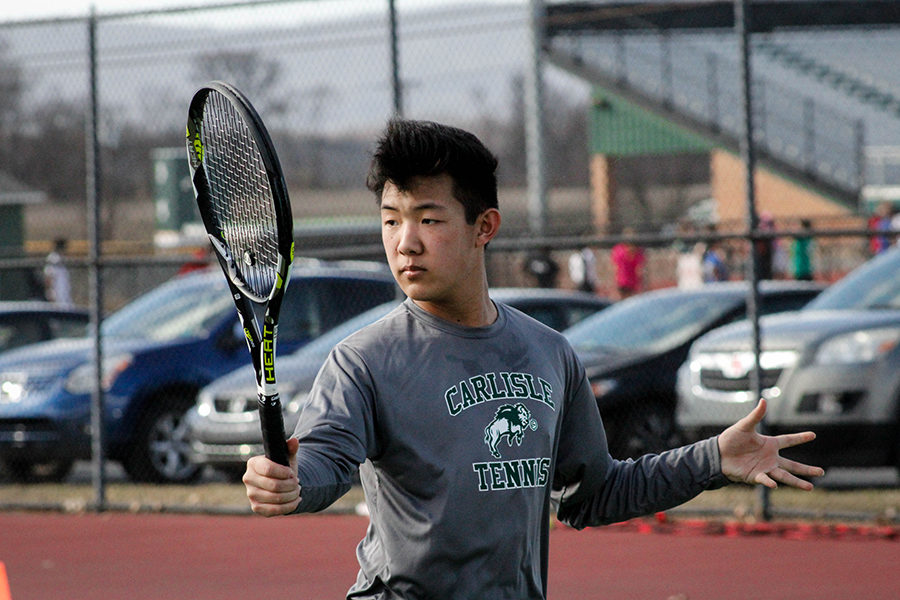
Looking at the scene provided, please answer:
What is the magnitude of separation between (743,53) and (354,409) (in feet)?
19.9

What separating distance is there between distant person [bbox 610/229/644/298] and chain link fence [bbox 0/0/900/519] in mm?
54

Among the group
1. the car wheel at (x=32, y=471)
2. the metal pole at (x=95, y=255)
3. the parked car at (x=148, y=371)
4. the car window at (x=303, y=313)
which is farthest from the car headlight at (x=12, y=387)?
the car window at (x=303, y=313)

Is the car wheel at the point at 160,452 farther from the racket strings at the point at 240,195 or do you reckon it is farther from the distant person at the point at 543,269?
the racket strings at the point at 240,195

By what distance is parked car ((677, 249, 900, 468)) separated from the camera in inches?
355

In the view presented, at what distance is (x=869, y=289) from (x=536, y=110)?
10.6 ft

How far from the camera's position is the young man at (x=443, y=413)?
3.32 metres

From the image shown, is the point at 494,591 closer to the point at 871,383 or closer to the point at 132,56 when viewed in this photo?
the point at 871,383

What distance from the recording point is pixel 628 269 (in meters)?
21.4

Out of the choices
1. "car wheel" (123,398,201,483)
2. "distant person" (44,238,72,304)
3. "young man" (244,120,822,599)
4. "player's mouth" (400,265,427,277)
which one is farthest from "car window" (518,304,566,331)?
"distant person" (44,238,72,304)

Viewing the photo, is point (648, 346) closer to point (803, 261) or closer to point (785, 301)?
point (785, 301)

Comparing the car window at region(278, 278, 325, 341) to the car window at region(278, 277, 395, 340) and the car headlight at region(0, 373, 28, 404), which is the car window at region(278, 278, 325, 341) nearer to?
the car window at region(278, 277, 395, 340)

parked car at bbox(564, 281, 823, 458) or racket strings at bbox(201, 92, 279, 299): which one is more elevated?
racket strings at bbox(201, 92, 279, 299)

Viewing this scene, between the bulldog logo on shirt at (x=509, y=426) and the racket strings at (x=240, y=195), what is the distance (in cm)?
58

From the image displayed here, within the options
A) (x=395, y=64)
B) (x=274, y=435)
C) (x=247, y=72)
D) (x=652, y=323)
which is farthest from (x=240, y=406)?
(x=274, y=435)
